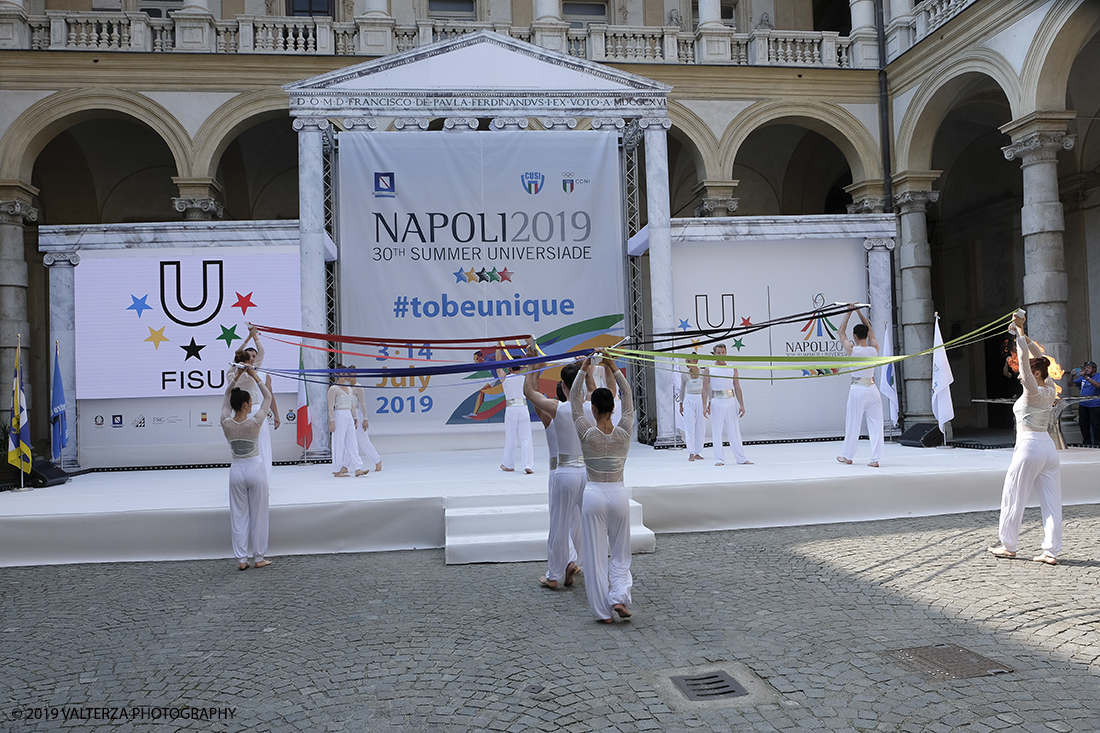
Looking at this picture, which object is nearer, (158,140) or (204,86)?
(204,86)

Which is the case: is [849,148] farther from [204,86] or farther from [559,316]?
[204,86]

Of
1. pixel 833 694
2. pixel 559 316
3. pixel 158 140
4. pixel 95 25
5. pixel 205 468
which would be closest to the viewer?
pixel 833 694

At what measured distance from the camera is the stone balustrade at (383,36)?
50.7ft

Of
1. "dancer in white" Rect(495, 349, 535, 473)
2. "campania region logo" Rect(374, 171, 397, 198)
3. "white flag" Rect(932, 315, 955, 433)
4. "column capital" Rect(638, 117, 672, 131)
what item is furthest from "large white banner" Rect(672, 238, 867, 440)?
"campania region logo" Rect(374, 171, 397, 198)

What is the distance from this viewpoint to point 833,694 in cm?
398

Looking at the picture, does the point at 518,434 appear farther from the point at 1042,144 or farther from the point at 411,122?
the point at 1042,144

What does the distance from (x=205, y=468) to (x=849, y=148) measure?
14.1m

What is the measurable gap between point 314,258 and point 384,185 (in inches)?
68.6

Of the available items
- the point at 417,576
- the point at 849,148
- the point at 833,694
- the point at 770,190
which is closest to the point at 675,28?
the point at 849,148

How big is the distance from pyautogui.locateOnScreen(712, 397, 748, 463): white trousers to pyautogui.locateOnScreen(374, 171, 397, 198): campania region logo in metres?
6.21

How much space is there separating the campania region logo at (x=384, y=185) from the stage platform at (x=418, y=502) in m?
4.84

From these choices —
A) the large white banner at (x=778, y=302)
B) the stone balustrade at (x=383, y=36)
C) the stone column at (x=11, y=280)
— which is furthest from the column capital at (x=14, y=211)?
the large white banner at (x=778, y=302)

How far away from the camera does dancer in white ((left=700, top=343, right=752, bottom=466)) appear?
1055cm

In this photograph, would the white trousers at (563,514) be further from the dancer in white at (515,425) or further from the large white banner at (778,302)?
the large white banner at (778,302)
